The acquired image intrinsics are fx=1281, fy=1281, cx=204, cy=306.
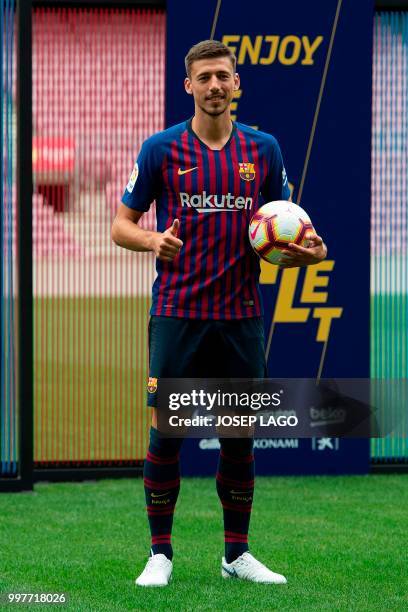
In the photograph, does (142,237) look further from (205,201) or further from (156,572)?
(156,572)

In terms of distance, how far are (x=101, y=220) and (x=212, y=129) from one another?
9.30 ft

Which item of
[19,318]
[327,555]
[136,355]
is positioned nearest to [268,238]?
[327,555]

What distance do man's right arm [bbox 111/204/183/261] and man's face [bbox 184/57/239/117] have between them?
1.62ft

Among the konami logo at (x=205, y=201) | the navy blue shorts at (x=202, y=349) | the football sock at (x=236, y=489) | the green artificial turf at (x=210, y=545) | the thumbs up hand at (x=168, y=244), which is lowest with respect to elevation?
the green artificial turf at (x=210, y=545)

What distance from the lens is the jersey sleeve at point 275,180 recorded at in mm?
4871

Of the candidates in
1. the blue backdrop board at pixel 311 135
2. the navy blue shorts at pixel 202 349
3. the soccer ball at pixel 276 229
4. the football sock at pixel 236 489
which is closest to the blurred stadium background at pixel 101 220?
the blue backdrop board at pixel 311 135

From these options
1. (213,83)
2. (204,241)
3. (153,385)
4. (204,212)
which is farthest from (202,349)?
(213,83)

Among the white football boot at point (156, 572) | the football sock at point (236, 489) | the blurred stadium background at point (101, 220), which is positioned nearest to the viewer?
the white football boot at point (156, 572)

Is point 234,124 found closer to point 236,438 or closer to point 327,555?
point 236,438

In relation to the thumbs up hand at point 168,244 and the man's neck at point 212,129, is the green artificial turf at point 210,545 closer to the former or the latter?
the thumbs up hand at point 168,244

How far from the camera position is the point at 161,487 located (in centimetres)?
492

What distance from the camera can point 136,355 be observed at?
7590 millimetres

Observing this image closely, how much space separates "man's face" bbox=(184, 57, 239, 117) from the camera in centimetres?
468

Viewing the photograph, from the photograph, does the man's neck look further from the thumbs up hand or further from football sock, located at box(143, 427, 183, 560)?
football sock, located at box(143, 427, 183, 560)
